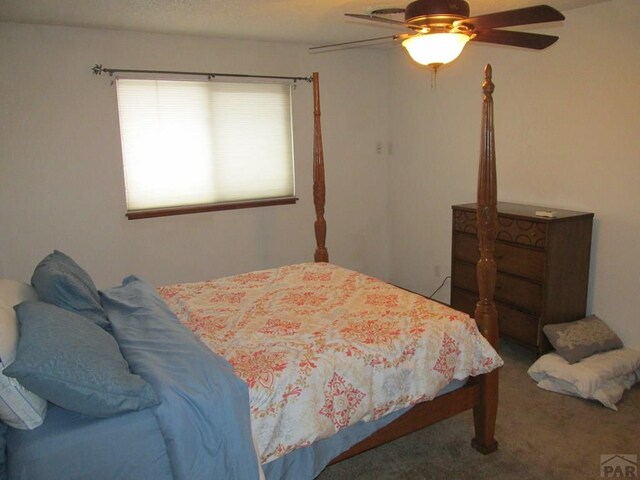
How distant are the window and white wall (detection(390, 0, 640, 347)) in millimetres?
1408

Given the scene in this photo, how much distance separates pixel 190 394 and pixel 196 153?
294 cm

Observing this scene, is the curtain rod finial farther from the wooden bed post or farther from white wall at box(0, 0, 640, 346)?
the wooden bed post

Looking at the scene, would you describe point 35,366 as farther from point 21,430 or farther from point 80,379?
point 21,430

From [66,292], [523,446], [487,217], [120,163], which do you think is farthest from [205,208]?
[523,446]

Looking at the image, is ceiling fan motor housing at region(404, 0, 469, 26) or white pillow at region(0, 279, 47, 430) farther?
ceiling fan motor housing at region(404, 0, 469, 26)

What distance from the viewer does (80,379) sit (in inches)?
60.8

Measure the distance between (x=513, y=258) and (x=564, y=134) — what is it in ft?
3.14

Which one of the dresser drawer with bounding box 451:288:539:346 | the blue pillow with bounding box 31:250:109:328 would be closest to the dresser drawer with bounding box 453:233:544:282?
the dresser drawer with bounding box 451:288:539:346

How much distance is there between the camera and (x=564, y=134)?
358 centimetres

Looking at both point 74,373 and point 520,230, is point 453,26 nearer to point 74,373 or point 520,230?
point 520,230

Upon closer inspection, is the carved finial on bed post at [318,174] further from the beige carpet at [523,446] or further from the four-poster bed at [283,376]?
the beige carpet at [523,446]

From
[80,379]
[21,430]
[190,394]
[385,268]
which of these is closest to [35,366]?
[80,379]

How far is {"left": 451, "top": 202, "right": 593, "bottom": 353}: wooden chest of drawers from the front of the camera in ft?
10.9

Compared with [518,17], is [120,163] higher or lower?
lower
